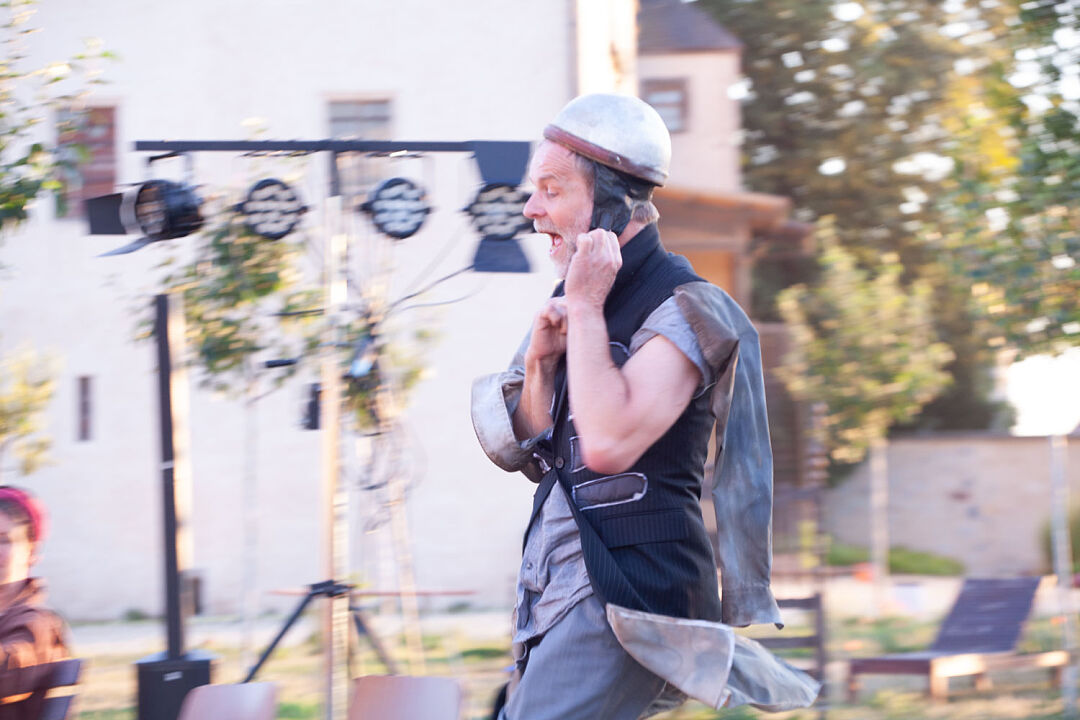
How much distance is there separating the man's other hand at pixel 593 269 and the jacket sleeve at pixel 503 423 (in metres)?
0.30

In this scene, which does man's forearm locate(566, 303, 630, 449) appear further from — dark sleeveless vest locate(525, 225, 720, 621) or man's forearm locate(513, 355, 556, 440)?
man's forearm locate(513, 355, 556, 440)

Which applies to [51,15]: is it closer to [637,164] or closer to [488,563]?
[488,563]

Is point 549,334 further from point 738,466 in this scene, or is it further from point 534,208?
point 738,466

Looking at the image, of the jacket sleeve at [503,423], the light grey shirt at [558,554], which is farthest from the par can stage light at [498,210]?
the light grey shirt at [558,554]

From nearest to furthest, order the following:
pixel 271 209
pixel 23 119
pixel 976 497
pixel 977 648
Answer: pixel 23 119
pixel 271 209
pixel 977 648
pixel 976 497

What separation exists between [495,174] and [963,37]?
59.6ft

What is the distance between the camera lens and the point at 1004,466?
18.8 meters

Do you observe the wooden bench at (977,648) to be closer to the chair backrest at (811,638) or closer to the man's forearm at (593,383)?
the chair backrest at (811,638)

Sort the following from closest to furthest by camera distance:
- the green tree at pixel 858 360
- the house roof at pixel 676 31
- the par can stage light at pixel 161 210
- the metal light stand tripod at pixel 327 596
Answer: the metal light stand tripod at pixel 327 596 → the par can stage light at pixel 161 210 → the green tree at pixel 858 360 → the house roof at pixel 676 31

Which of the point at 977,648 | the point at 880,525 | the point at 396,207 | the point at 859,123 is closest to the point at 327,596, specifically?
the point at 396,207

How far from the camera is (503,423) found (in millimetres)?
2332

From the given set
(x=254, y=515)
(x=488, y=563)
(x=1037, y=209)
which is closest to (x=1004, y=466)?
(x=488, y=563)

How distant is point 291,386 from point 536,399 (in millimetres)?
9829

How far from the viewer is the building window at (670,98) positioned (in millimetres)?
18078
